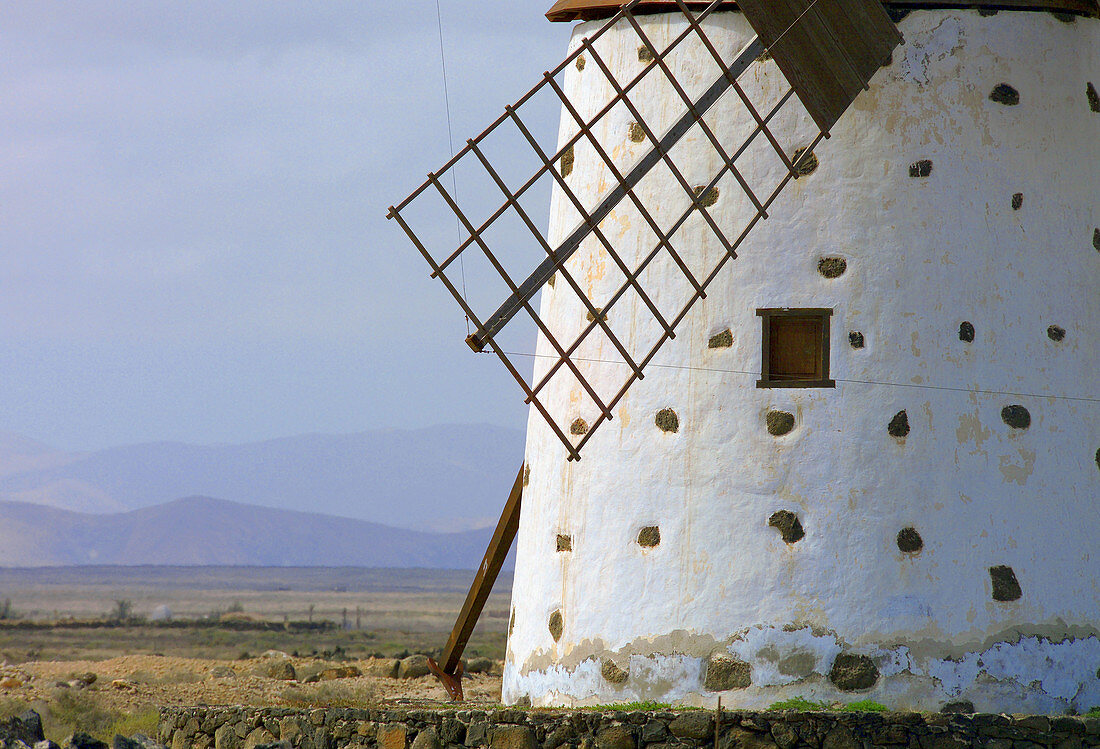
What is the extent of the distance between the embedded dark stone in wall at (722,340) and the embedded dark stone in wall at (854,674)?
1846mm

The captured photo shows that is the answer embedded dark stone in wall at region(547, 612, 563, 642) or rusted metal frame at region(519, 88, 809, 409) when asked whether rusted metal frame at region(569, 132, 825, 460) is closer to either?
rusted metal frame at region(519, 88, 809, 409)

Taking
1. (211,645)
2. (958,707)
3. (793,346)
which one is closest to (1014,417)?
(793,346)

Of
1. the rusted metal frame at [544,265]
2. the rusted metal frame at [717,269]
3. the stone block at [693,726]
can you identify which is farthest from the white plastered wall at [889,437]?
the rusted metal frame at [544,265]

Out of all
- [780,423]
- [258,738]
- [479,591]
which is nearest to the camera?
[780,423]

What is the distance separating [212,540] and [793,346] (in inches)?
4528

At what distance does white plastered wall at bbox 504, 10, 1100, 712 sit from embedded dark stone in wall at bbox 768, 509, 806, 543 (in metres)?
0.03

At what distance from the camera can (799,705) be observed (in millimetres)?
7844

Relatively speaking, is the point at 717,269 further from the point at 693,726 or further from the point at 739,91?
the point at 693,726

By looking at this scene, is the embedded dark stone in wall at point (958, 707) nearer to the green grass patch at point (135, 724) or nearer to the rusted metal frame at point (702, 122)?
the rusted metal frame at point (702, 122)

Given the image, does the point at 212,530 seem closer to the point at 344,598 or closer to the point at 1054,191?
the point at 344,598

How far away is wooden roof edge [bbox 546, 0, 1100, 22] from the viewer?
8383 mm

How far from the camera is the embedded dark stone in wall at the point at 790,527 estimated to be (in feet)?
26.4

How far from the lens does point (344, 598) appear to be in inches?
2719

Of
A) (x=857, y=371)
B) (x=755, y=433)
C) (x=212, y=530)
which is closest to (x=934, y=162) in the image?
(x=857, y=371)
